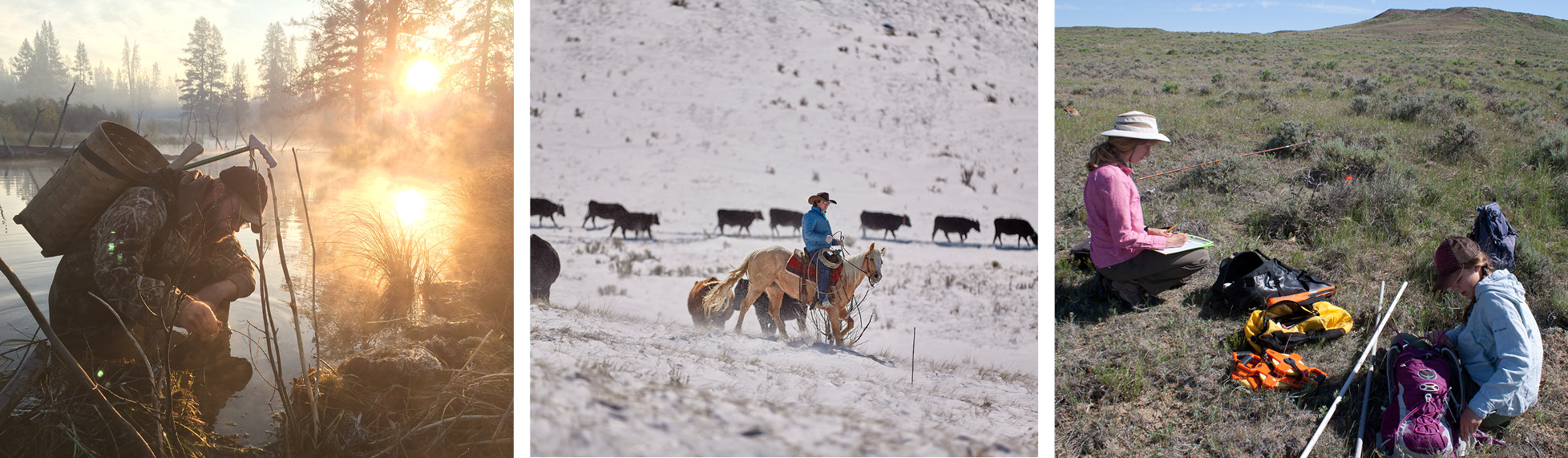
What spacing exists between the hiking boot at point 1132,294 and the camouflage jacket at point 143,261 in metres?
5.08

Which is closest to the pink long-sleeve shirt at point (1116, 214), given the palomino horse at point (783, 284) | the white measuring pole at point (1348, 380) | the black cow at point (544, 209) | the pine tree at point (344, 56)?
the white measuring pole at point (1348, 380)

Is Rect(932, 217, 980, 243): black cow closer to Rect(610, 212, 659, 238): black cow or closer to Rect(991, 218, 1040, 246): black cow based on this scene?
Rect(991, 218, 1040, 246): black cow

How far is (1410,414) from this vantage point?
3.47 meters

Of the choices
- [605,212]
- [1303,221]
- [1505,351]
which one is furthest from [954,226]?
[1303,221]

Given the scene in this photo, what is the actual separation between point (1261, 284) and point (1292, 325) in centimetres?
32

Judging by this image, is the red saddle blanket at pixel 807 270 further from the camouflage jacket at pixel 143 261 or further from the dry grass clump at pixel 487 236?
the camouflage jacket at pixel 143 261

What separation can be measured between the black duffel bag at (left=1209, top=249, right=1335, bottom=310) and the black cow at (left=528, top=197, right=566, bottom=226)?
14.1ft

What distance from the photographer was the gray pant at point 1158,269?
4645mm

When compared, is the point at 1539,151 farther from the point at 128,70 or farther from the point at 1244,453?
the point at 128,70

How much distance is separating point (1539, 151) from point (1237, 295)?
571 cm

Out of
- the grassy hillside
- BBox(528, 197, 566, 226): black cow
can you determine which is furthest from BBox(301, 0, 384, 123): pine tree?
the grassy hillside

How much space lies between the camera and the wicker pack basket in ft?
9.64

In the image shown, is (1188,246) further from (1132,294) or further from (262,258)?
(262,258)

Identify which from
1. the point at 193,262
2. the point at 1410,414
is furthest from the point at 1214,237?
the point at 193,262
